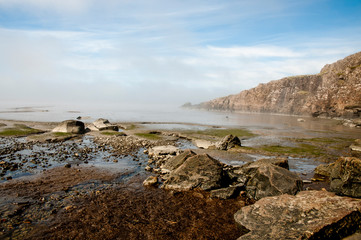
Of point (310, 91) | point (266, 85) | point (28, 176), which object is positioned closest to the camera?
point (28, 176)

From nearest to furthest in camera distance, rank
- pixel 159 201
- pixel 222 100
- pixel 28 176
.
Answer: pixel 159 201 → pixel 28 176 → pixel 222 100

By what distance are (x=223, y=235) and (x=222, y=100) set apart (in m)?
157

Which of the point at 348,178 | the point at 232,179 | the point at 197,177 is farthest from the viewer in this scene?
the point at 232,179

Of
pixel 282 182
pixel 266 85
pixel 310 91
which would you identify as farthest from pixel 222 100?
pixel 282 182

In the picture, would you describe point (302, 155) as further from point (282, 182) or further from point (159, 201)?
point (159, 201)

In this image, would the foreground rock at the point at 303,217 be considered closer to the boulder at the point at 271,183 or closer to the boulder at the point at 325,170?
the boulder at the point at 271,183

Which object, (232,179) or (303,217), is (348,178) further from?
(232,179)

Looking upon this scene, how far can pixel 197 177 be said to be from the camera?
500 inches

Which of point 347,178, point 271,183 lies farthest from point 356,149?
point 271,183

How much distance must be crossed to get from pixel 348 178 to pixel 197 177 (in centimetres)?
780

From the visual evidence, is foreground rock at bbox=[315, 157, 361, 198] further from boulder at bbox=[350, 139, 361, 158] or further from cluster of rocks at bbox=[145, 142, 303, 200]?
boulder at bbox=[350, 139, 361, 158]

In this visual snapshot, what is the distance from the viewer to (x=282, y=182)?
439 inches

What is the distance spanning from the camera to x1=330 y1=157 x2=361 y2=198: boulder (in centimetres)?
1088

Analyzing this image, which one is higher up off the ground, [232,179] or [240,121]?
[240,121]
